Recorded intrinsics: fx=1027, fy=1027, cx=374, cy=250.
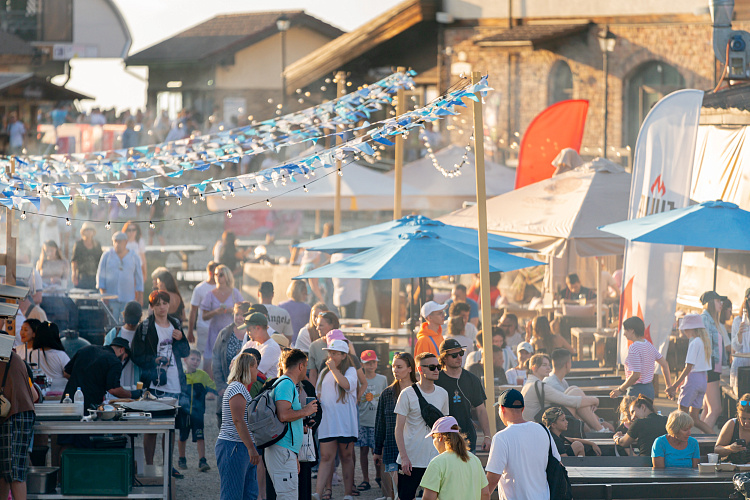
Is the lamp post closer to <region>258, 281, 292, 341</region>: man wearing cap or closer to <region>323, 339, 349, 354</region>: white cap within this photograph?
<region>258, 281, 292, 341</region>: man wearing cap

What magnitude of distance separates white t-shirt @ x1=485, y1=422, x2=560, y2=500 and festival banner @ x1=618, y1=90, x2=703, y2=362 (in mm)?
4752

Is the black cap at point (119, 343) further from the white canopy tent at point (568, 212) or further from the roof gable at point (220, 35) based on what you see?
the roof gable at point (220, 35)

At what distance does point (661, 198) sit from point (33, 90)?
30.5 m

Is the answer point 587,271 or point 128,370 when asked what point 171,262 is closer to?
point 587,271

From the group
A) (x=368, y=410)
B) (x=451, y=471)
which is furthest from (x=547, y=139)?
(x=451, y=471)

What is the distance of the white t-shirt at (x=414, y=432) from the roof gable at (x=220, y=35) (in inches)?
1343

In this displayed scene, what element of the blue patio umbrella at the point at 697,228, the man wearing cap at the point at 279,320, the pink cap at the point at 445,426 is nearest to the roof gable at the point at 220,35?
the man wearing cap at the point at 279,320

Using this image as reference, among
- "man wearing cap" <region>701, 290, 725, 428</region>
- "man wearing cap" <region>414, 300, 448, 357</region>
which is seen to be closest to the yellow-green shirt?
"man wearing cap" <region>414, 300, 448, 357</region>

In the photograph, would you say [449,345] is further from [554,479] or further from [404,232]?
[404,232]

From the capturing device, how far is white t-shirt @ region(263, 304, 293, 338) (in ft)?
38.2

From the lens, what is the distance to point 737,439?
8.75m

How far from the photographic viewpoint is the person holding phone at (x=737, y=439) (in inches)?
336

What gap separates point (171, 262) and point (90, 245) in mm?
7104

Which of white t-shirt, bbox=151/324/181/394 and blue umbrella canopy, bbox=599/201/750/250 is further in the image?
blue umbrella canopy, bbox=599/201/750/250
